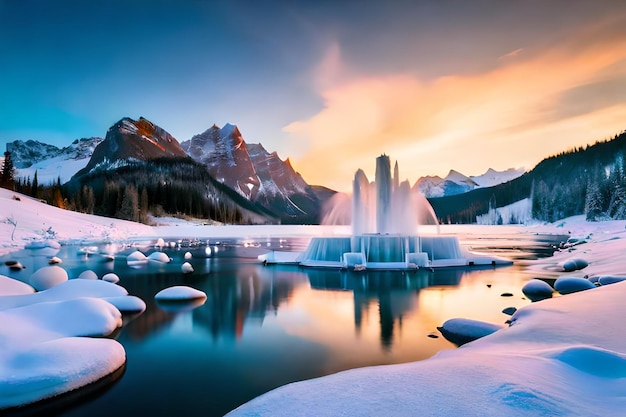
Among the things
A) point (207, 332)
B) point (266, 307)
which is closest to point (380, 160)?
point (266, 307)

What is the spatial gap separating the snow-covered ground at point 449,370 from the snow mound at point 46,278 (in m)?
6.47

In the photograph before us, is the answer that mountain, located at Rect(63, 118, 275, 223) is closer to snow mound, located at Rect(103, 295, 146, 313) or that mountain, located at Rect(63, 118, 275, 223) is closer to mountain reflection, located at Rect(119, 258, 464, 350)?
mountain reflection, located at Rect(119, 258, 464, 350)

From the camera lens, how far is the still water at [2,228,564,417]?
26.6 ft

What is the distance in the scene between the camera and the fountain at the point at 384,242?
28281mm

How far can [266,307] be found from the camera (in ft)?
54.5

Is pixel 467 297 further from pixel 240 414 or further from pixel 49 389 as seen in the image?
pixel 49 389

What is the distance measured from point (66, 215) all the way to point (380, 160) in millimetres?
75783

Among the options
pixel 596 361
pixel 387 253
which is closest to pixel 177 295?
pixel 596 361

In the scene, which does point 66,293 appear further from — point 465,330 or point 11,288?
point 465,330

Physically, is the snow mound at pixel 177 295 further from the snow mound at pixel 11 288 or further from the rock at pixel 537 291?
the rock at pixel 537 291

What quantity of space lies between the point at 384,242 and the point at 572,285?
12989 millimetres

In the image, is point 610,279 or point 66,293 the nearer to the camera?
point 66,293

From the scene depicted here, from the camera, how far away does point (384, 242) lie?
1129 inches

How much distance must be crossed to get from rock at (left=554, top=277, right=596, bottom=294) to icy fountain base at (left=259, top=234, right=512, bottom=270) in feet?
33.4
